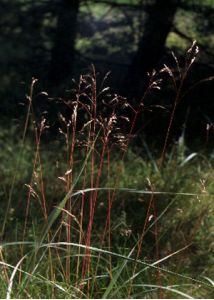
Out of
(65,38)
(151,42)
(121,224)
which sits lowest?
(121,224)

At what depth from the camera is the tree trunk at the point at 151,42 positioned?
557cm

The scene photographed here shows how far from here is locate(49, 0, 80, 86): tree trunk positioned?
5.80m

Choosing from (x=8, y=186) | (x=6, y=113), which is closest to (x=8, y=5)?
(x=6, y=113)

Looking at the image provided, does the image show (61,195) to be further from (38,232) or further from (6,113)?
(6,113)

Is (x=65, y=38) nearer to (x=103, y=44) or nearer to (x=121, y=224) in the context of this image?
(x=103, y=44)

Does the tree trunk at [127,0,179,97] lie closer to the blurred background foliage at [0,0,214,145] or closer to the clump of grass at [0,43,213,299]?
the blurred background foliage at [0,0,214,145]

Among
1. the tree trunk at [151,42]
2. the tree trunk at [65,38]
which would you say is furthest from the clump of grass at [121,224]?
the tree trunk at [65,38]

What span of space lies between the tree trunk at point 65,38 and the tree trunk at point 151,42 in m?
0.58

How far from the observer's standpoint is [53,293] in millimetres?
2404

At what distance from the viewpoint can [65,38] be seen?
5918 mm

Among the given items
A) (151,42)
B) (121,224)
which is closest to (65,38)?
(151,42)

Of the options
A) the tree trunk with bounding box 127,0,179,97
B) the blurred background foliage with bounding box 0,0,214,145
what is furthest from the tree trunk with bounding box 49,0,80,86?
the tree trunk with bounding box 127,0,179,97

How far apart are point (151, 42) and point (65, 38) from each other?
78cm

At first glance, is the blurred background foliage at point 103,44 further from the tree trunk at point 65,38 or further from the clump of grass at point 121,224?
the clump of grass at point 121,224
